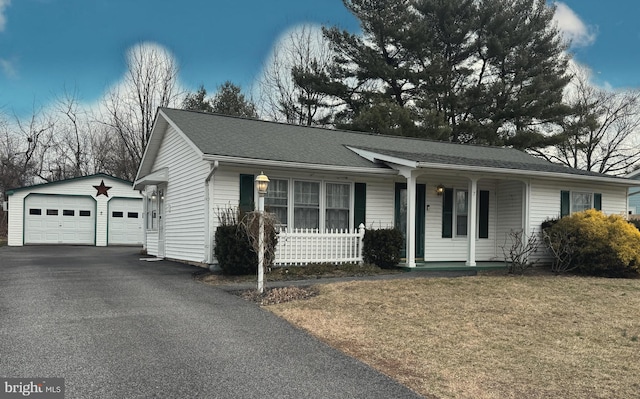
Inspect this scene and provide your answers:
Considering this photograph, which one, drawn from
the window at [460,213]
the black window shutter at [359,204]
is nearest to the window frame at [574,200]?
the window at [460,213]

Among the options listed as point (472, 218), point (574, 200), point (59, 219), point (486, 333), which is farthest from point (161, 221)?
point (574, 200)

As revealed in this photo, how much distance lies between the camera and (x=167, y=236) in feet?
49.1

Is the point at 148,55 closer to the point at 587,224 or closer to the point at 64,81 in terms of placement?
the point at 64,81

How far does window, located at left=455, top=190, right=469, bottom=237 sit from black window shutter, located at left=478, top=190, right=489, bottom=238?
57 cm

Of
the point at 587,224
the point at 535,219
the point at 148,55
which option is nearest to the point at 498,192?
the point at 535,219

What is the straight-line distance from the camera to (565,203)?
14.6m

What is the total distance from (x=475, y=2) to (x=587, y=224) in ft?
68.5

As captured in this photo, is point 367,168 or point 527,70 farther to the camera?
point 527,70

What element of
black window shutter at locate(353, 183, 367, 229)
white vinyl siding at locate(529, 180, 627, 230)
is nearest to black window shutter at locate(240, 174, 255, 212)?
black window shutter at locate(353, 183, 367, 229)

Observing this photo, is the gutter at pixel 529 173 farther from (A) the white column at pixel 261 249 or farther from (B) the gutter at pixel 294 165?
(A) the white column at pixel 261 249

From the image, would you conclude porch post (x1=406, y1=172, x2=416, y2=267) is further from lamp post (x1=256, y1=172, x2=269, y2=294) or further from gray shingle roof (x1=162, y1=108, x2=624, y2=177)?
lamp post (x1=256, y1=172, x2=269, y2=294)

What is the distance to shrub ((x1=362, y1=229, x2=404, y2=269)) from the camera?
12305mm

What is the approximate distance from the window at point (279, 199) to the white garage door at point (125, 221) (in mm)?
14772

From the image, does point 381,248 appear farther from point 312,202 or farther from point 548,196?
point 548,196
